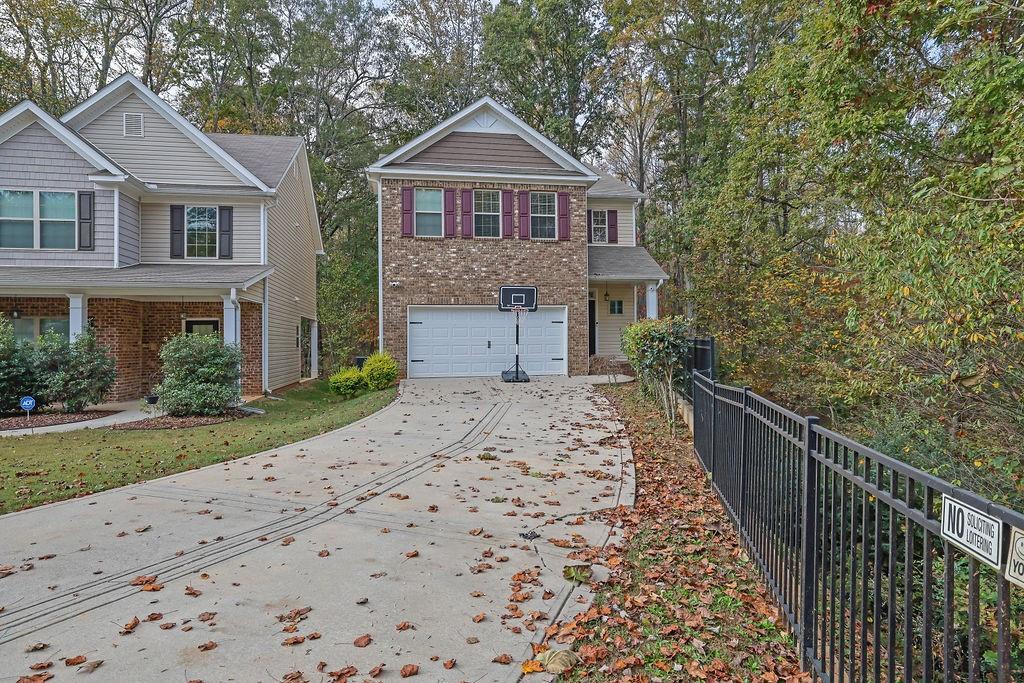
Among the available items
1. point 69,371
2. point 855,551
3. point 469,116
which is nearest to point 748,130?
point 469,116

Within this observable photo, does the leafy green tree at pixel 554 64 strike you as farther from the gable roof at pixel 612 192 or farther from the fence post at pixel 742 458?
the fence post at pixel 742 458

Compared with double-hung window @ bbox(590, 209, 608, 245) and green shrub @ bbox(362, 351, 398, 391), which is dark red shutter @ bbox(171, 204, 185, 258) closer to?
green shrub @ bbox(362, 351, 398, 391)

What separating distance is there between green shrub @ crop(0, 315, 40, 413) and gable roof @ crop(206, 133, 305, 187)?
6.61 metres

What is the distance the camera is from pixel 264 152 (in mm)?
17469

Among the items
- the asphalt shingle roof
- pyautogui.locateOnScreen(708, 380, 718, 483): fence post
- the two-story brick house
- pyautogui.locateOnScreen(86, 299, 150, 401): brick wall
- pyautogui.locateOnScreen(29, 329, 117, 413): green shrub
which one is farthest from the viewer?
the asphalt shingle roof

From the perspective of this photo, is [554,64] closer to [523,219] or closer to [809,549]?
[523,219]

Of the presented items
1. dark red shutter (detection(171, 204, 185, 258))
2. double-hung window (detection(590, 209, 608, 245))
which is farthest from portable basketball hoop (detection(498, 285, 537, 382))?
dark red shutter (detection(171, 204, 185, 258))

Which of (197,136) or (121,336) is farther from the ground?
(197,136)

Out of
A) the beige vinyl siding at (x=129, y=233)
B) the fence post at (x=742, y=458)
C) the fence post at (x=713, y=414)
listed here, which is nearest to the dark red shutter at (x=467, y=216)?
the beige vinyl siding at (x=129, y=233)

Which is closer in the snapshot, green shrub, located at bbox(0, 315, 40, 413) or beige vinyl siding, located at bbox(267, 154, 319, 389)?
green shrub, located at bbox(0, 315, 40, 413)

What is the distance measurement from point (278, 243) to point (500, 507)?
13695 millimetres

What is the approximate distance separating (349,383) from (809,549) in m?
12.9

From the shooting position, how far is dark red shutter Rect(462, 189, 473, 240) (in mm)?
15758

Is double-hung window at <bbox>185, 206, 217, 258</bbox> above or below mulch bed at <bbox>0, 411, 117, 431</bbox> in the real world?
above
